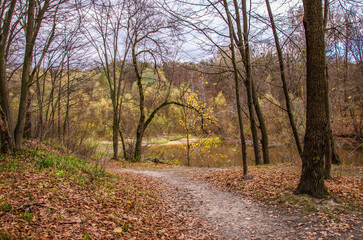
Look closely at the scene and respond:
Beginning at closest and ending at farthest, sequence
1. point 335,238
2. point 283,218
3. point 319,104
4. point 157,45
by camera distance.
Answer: point 335,238 → point 283,218 → point 319,104 → point 157,45

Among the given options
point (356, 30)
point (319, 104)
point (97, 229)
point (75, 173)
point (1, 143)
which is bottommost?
point (97, 229)

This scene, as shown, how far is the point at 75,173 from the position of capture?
20.9ft

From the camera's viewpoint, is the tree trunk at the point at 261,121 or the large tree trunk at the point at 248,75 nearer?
the large tree trunk at the point at 248,75

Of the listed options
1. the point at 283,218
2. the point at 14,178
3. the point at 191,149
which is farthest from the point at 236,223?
the point at 191,149

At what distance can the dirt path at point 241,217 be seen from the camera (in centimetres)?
405

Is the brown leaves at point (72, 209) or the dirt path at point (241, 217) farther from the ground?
the brown leaves at point (72, 209)

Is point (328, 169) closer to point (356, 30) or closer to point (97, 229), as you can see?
point (356, 30)

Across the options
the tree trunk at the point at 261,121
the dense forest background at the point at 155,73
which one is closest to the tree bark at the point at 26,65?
the dense forest background at the point at 155,73

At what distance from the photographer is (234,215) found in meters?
5.21

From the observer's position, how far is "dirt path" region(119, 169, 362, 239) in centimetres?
405

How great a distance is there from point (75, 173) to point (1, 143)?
2.43m

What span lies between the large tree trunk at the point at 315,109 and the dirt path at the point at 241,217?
0.98 meters

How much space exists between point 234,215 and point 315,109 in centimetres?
296

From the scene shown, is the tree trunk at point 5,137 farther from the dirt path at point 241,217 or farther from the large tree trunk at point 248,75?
the large tree trunk at point 248,75
